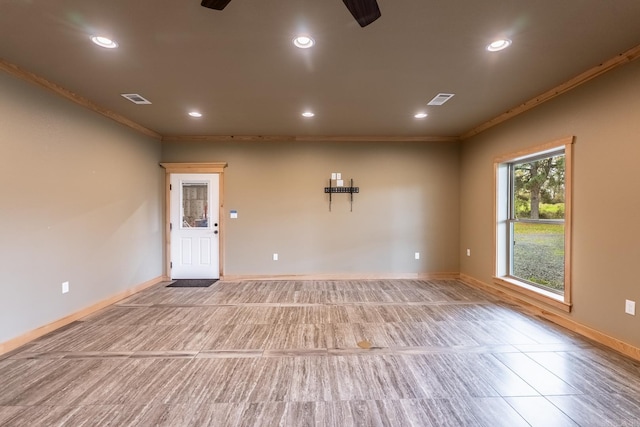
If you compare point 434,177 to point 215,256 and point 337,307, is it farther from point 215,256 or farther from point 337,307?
point 215,256

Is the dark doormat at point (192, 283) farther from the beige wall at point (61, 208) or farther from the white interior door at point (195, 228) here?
the beige wall at point (61, 208)

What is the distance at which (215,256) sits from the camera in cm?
520

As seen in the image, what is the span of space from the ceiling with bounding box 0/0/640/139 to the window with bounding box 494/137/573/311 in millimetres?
892

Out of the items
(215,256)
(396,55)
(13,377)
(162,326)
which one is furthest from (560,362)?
(215,256)

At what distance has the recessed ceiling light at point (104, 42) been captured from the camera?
222 centimetres

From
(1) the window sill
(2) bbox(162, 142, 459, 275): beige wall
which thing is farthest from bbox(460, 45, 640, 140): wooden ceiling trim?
(1) the window sill

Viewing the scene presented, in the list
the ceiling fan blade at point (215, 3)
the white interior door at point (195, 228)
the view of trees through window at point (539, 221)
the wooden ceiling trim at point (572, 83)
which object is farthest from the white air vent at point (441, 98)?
the white interior door at point (195, 228)

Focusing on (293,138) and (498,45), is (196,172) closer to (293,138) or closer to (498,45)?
(293,138)

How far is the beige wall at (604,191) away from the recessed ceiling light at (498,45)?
49.0 inches

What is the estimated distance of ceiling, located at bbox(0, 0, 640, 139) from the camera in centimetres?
192

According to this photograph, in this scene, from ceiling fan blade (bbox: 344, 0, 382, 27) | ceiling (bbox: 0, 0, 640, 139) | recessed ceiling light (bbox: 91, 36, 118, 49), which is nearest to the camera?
ceiling fan blade (bbox: 344, 0, 382, 27)

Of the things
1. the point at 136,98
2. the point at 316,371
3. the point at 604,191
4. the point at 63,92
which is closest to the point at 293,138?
the point at 136,98

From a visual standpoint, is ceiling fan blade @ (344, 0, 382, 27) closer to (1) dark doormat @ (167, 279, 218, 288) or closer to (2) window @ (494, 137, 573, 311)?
(2) window @ (494, 137, 573, 311)

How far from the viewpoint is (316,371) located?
2.24m
